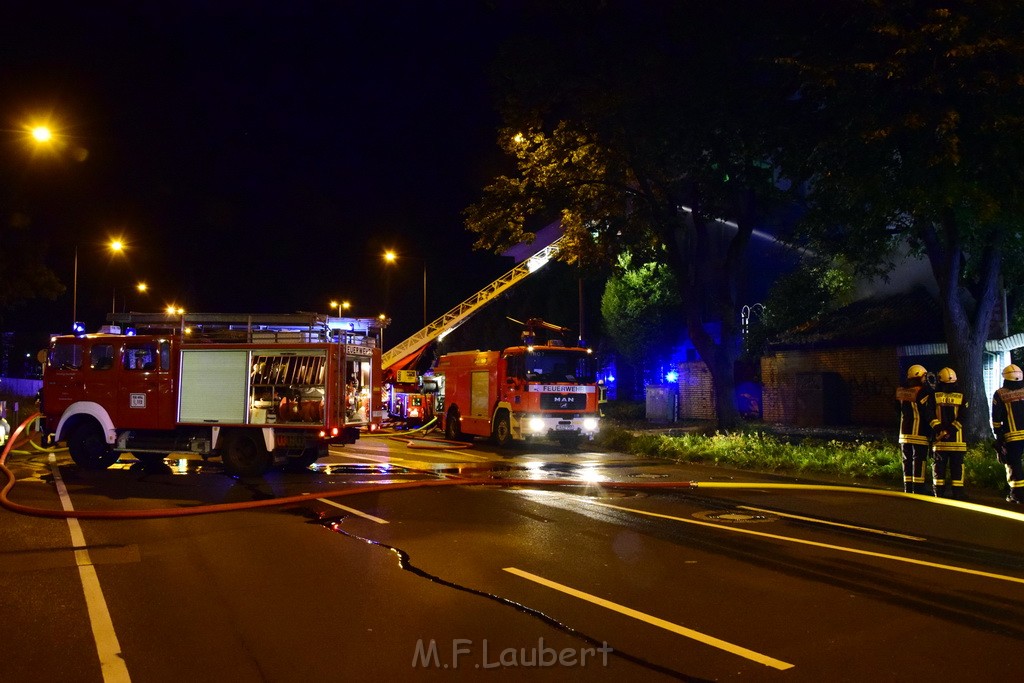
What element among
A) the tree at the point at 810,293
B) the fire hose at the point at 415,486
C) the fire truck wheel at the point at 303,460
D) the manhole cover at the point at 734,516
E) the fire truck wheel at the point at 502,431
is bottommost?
the manhole cover at the point at 734,516

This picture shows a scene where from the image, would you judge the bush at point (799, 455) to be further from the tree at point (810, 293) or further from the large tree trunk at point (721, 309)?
the tree at point (810, 293)

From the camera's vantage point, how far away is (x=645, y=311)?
32.4 m

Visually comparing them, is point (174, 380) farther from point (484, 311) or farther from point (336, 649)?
point (484, 311)

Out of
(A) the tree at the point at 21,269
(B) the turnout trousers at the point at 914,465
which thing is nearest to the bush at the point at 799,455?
(B) the turnout trousers at the point at 914,465

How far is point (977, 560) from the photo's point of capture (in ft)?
25.7

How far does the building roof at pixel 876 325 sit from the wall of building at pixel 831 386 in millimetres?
318

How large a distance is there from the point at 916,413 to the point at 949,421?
43 centimetres

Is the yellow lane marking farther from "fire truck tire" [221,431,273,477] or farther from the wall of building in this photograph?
the wall of building

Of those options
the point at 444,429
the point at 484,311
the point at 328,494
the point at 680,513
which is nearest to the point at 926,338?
the point at 444,429

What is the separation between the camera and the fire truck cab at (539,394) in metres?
20.6

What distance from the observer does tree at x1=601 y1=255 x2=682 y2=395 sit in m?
32.2

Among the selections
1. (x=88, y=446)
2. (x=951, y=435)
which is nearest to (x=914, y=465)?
(x=951, y=435)

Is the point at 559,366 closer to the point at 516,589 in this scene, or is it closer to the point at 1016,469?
the point at 1016,469

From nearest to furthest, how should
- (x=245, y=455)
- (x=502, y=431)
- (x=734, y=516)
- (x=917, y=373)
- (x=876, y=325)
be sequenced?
(x=734, y=516), (x=917, y=373), (x=245, y=455), (x=502, y=431), (x=876, y=325)
